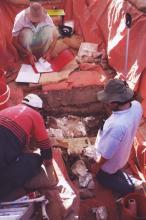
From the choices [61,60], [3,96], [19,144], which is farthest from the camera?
[61,60]

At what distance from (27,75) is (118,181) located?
2.72 metres

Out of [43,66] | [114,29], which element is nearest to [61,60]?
[43,66]

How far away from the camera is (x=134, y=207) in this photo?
4.01 m

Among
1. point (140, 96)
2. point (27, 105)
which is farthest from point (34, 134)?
point (140, 96)

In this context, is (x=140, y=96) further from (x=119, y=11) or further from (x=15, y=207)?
(x=15, y=207)

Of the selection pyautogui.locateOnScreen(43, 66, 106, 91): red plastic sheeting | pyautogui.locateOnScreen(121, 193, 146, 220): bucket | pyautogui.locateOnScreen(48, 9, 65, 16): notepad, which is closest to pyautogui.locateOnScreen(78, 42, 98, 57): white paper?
pyautogui.locateOnScreen(43, 66, 106, 91): red plastic sheeting

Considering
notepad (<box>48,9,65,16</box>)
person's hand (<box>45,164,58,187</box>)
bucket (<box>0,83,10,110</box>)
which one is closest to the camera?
person's hand (<box>45,164,58,187</box>)

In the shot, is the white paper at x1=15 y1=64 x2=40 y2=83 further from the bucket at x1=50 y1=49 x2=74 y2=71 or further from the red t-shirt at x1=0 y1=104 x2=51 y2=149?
the red t-shirt at x1=0 y1=104 x2=51 y2=149

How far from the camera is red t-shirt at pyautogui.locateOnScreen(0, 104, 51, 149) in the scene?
3.96m

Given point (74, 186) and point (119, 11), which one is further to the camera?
point (119, 11)

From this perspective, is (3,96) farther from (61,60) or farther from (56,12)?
(56,12)

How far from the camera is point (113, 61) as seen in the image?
6.19m

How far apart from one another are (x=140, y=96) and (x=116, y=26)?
1.60 m

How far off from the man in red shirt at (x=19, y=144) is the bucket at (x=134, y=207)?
41.4 inches
